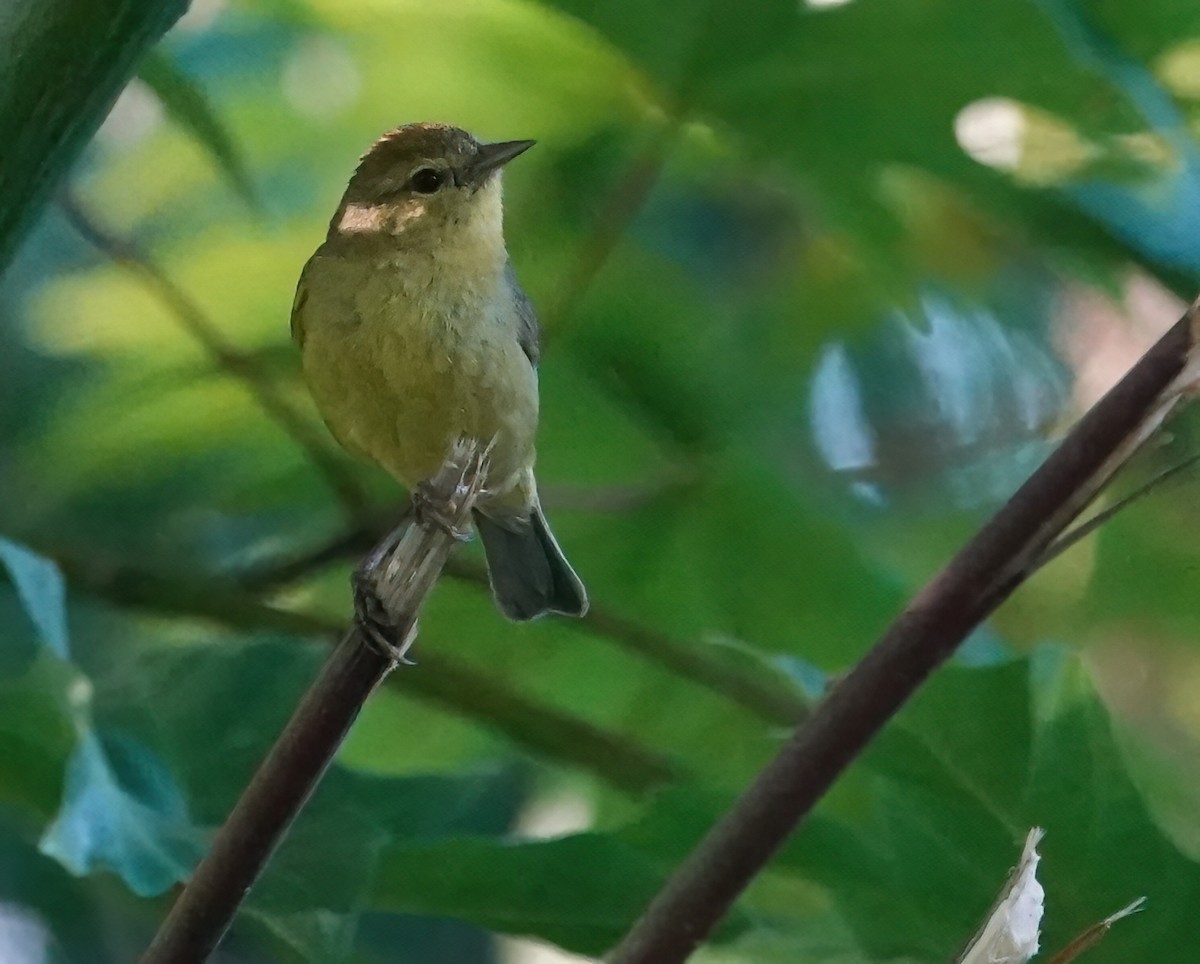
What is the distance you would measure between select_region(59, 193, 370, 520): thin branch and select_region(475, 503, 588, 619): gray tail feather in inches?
3.1

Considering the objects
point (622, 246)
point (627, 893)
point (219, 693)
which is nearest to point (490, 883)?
point (627, 893)

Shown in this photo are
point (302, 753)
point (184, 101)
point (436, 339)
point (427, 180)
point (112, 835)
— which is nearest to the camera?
point (302, 753)

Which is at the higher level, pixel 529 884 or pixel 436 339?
pixel 436 339

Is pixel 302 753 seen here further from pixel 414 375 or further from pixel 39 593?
pixel 414 375

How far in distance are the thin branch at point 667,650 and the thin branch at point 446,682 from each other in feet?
0.07

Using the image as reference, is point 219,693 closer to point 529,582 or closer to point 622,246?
point 529,582

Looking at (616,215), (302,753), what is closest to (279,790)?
(302,753)

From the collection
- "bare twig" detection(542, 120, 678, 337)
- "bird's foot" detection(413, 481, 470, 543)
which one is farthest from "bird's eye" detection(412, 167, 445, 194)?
"bird's foot" detection(413, 481, 470, 543)

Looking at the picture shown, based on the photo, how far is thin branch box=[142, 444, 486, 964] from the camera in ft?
1.12

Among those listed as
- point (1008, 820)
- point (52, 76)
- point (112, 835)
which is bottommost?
point (112, 835)

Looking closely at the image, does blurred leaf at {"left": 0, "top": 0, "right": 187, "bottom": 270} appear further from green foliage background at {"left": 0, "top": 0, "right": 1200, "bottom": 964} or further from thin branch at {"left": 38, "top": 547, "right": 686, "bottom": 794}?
thin branch at {"left": 38, "top": 547, "right": 686, "bottom": 794}

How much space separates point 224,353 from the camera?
66cm

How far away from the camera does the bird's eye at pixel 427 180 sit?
30.0 inches

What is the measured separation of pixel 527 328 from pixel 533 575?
0.40ft
